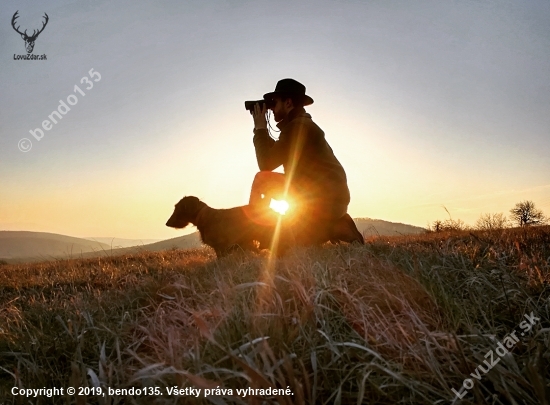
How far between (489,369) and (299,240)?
5139mm

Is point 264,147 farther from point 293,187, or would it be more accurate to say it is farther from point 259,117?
point 293,187

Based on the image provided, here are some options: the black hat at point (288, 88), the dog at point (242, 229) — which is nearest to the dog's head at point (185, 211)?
the dog at point (242, 229)

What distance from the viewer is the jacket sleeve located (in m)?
6.01

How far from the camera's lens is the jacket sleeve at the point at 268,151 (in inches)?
237

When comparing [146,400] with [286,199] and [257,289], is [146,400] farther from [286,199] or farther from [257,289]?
[286,199]

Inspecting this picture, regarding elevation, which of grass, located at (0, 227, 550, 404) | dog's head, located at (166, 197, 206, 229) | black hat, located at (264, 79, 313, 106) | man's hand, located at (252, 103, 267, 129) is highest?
black hat, located at (264, 79, 313, 106)

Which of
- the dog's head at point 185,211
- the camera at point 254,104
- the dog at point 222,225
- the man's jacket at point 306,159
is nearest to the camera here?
the man's jacket at point 306,159

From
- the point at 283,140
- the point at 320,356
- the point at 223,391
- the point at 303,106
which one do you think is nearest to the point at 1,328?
the point at 223,391

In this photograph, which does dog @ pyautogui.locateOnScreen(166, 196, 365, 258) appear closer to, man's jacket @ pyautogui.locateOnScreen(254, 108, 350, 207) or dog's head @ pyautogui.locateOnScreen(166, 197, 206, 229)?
dog's head @ pyautogui.locateOnScreen(166, 197, 206, 229)

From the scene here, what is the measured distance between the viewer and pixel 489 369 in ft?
4.13

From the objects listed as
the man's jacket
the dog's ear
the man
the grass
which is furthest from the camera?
the grass

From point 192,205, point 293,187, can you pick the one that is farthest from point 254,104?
point 192,205

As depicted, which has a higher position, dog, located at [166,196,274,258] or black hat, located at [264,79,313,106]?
black hat, located at [264,79,313,106]

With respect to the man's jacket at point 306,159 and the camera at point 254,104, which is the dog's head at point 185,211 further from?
the camera at point 254,104
